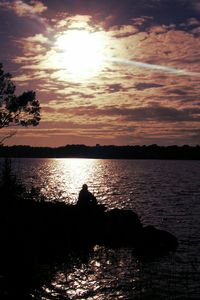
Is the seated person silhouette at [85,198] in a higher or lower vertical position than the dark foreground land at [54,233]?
higher

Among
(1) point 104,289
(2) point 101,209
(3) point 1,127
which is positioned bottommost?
(1) point 104,289

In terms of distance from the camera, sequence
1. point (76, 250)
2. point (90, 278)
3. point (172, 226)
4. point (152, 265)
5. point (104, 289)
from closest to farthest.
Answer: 1. point (104, 289)
2. point (90, 278)
3. point (152, 265)
4. point (76, 250)
5. point (172, 226)

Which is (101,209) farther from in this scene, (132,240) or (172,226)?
(172,226)

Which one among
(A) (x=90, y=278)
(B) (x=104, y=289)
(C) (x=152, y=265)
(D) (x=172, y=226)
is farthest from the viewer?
(D) (x=172, y=226)

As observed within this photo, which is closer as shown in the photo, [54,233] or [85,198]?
[54,233]

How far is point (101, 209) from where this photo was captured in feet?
115

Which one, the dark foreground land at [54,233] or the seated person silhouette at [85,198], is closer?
the dark foreground land at [54,233]

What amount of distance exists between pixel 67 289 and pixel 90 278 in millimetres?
2372

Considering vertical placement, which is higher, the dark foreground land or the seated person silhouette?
the seated person silhouette

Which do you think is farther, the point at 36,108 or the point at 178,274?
the point at 36,108

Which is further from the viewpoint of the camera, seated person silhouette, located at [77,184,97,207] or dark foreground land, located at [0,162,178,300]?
seated person silhouette, located at [77,184,97,207]

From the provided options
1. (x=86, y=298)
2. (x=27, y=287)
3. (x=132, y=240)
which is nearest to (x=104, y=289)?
(x=86, y=298)

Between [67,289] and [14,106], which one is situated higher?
[14,106]

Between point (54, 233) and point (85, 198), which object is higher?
point (85, 198)
